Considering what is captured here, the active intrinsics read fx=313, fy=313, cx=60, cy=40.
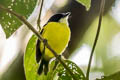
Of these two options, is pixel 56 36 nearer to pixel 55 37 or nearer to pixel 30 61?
pixel 55 37

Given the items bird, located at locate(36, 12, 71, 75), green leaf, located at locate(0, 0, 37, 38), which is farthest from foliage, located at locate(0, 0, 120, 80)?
bird, located at locate(36, 12, 71, 75)

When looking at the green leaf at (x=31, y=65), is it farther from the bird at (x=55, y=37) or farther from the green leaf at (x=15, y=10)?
the bird at (x=55, y=37)

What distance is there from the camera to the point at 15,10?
0.76 m

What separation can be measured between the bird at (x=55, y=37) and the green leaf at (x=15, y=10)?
0.66 meters

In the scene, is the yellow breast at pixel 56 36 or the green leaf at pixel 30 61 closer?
the green leaf at pixel 30 61

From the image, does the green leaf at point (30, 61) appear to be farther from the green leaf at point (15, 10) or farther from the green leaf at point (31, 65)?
the green leaf at point (15, 10)

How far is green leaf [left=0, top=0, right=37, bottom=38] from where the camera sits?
29.1 inches

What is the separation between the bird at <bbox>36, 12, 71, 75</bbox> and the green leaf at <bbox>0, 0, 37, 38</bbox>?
0.66 m

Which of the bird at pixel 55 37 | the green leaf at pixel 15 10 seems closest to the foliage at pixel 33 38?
the green leaf at pixel 15 10

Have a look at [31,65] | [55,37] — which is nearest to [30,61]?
[31,65]

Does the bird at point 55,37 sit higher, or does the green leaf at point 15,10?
the green leaf at point 15,10

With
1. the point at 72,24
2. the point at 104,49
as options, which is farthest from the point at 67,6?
the point at 104,49

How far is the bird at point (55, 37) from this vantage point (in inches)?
59.2

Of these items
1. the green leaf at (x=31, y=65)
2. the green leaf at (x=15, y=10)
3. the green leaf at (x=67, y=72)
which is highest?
the green leaf at (x=15, y=10)
